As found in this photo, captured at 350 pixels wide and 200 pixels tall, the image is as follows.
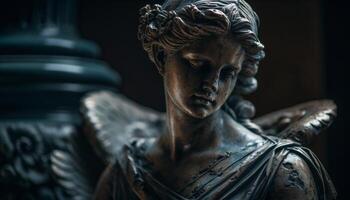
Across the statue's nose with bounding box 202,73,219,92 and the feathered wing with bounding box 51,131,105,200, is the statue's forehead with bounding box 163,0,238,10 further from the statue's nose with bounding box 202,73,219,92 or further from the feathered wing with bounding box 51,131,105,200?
the feathered wing with bounding box 51,131,105,200

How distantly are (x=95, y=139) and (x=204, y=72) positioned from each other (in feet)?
3.07

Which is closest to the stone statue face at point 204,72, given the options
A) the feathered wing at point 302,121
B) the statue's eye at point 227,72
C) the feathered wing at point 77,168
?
the statue's eye at point 227,72

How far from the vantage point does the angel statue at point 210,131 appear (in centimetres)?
180

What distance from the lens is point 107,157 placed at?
8.54 ft

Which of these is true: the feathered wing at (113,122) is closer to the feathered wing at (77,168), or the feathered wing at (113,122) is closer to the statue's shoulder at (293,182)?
the feathered wing at (77,168)

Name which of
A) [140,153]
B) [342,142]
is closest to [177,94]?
[140,153]

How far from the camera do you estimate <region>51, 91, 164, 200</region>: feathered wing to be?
8.77 ft

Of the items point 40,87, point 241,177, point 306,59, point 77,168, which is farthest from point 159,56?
point 306,59

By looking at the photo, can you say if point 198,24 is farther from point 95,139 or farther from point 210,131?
point 95,139

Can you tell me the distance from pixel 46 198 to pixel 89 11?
1351mm

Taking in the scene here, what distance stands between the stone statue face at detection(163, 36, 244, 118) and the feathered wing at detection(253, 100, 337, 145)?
0.29 metres

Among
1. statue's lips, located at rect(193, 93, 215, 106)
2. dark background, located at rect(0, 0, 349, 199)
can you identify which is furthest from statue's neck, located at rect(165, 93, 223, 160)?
dark background, located at rect(0, 0, 349, 199)

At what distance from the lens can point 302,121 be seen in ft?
6.93

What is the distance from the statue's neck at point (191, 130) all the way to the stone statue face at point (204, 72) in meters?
0.08
